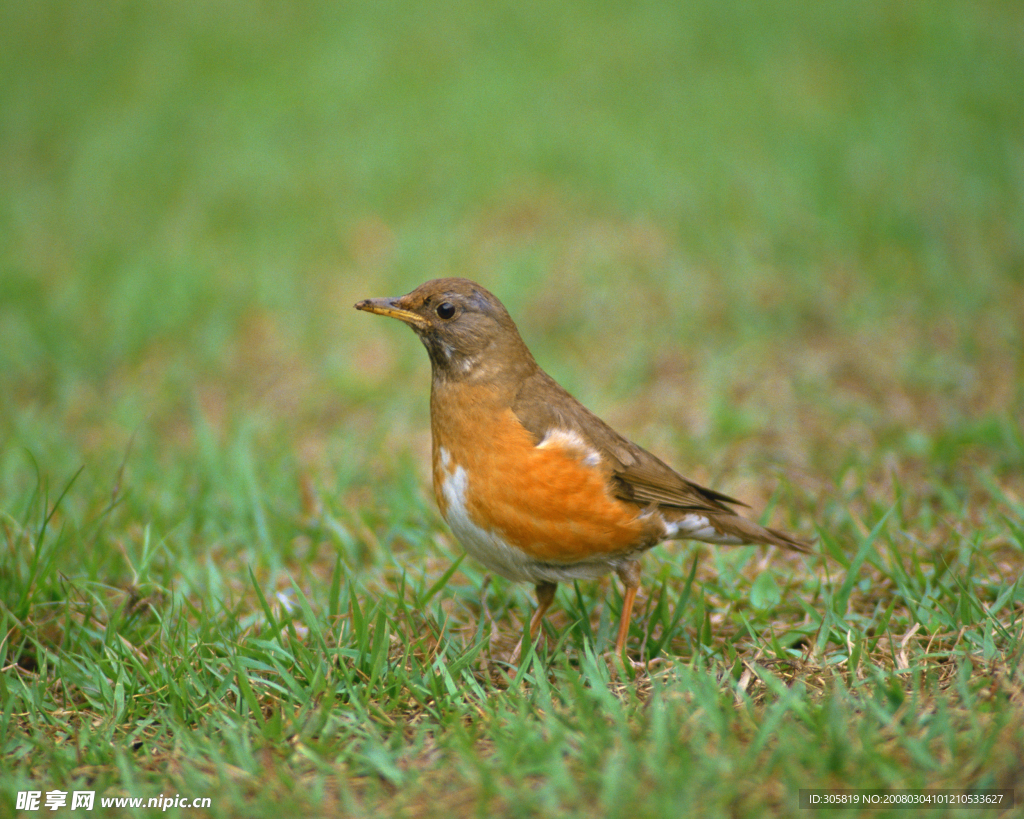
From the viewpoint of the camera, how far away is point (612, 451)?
370cm

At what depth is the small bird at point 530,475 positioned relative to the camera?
342 cm

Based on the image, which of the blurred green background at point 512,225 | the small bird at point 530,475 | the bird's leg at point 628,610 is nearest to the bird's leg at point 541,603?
the small bird at point 530,475

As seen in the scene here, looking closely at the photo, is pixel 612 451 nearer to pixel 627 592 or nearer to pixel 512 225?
pixel 627 592

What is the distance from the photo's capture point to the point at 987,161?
8758 millimetres

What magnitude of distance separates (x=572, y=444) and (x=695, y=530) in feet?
2.49

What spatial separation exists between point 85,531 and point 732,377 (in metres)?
4.15

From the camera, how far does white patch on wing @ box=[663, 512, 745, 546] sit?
381cm

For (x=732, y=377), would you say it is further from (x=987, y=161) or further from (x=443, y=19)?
(x=443, y=19)

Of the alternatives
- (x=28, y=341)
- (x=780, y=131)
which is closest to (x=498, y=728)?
(x=28, y=341)

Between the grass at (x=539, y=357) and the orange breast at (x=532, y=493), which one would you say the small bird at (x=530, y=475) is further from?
the grass at (x=539, y=357)

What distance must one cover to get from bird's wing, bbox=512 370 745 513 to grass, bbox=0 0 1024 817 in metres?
0.35

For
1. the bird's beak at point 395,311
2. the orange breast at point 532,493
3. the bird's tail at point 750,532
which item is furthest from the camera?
the bird's tail at point 750,532

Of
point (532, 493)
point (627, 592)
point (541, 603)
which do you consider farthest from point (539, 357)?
point (532, 493)

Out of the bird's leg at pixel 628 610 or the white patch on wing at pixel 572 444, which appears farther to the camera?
the white patch on wing at pixel 572 444
